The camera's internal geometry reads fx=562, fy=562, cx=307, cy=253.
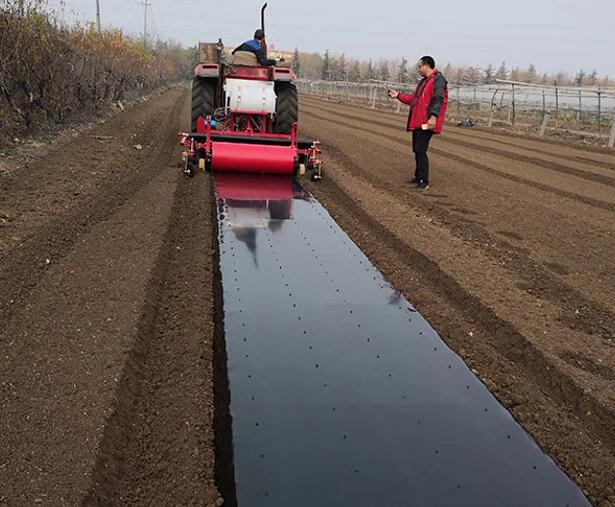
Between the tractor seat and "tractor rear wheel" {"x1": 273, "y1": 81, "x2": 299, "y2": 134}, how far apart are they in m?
0.57

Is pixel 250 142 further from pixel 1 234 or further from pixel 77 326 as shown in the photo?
pixel 77 326

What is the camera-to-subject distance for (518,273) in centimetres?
492

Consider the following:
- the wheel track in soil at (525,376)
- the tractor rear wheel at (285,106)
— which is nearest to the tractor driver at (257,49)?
the tractor rear wheel at (285,106)

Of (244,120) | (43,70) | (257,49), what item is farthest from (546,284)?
(43,70)

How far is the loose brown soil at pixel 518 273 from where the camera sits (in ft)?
9.75

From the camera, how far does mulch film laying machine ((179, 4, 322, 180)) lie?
7.61m

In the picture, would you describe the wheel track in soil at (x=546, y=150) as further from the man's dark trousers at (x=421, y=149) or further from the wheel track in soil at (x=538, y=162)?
the man's dark trousers at (x=421, y=149)

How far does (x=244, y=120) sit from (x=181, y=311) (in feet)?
19.7

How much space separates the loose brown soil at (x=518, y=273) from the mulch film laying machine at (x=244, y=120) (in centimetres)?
71

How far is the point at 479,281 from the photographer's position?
4.64 metres

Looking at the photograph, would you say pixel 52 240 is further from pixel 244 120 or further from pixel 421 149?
pixel 421 149

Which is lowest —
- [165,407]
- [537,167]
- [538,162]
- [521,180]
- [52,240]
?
[165,407]

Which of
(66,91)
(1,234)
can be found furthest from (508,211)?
(66,91)

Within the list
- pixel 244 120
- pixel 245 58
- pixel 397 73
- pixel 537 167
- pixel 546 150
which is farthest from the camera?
pixel 397 73
